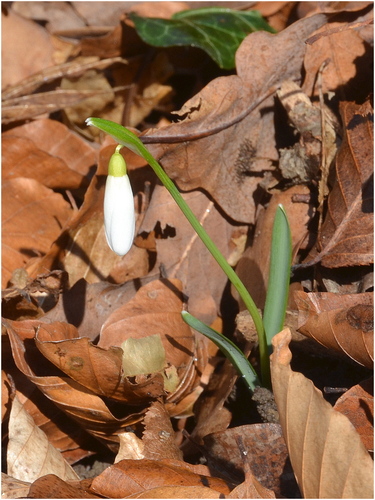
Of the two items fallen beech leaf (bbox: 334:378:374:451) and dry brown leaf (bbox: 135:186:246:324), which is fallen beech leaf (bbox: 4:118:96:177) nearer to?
dry brown leaf (bbox: 135:186:246:324)

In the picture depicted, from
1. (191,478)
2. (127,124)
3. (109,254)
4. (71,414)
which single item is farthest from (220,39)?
(191,478)

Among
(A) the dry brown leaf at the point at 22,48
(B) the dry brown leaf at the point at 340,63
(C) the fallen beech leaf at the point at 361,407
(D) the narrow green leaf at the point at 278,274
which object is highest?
(A) the dry brown leaf at the point at 22,48

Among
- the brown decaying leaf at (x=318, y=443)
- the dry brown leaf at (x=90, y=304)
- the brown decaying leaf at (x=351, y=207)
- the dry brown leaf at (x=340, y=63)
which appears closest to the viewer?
the brown decaying leaf at (x=318, y=443)

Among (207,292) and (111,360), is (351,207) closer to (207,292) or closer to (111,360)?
(207,292)

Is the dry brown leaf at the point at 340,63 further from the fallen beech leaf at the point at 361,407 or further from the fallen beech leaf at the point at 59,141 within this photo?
the fallen beech leaf at the point at 361,407

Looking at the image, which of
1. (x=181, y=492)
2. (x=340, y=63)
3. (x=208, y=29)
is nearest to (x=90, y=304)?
(x=181, y=492)

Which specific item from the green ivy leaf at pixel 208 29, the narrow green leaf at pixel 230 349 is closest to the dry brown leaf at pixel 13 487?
the narrow green leaf at pixel 230 349
